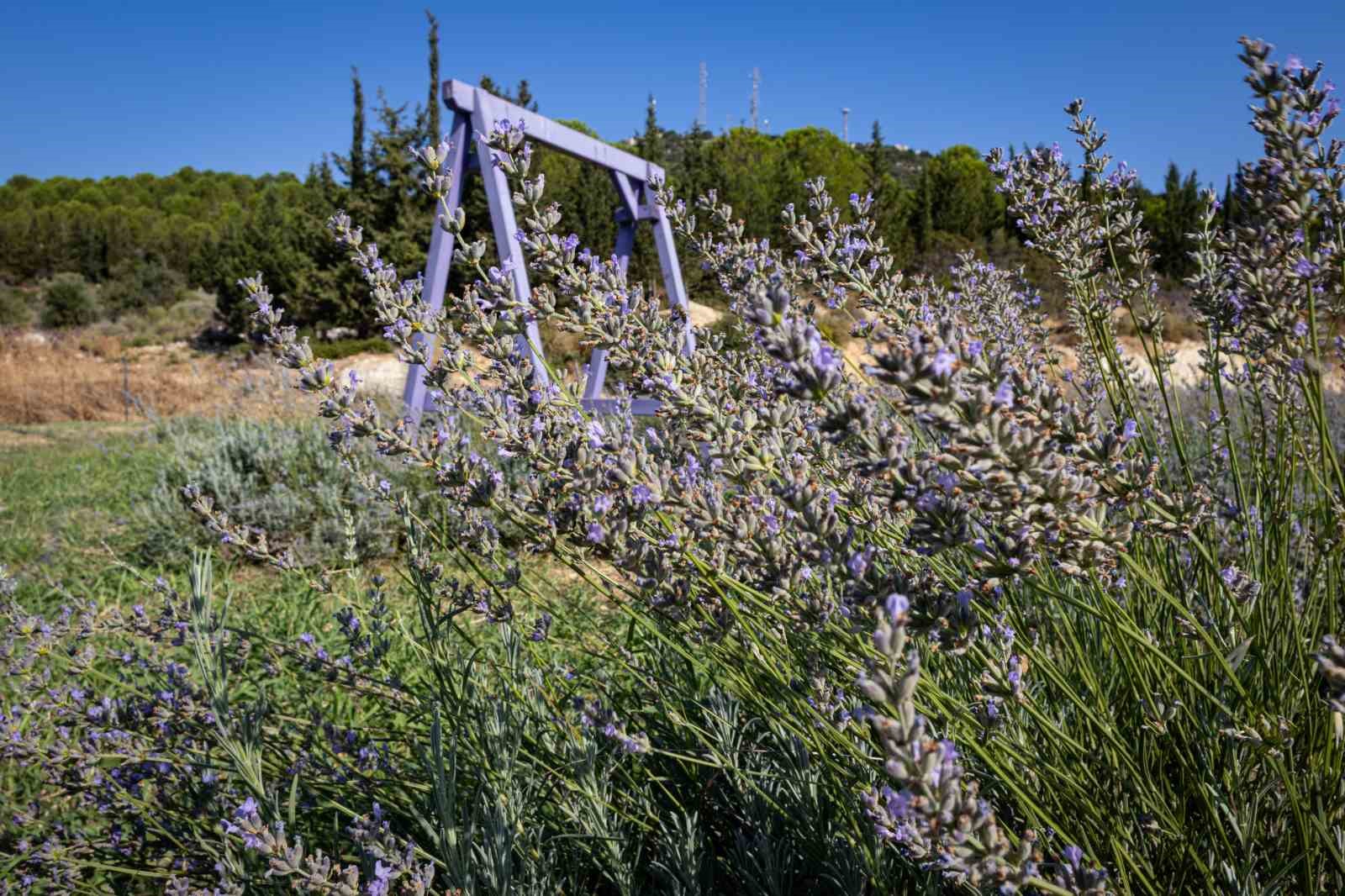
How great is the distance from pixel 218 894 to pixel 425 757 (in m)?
0.32

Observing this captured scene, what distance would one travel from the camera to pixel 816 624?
1.00m

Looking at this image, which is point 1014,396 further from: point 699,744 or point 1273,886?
point 699,744

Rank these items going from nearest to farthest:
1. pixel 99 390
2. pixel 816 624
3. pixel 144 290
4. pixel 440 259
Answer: pixel 816 624 < pixel 440 259 < pixel 99 390 < pixel 144 290

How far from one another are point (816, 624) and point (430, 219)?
20392 mm

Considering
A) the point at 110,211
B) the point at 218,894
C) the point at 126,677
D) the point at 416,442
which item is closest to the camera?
the point at 218,894

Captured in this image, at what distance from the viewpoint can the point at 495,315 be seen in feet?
4.62

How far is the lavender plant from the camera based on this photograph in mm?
866

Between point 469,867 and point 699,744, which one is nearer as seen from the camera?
point 469,867

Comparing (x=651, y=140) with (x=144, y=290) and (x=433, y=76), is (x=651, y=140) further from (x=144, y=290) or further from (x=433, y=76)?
(x=144, y=290)

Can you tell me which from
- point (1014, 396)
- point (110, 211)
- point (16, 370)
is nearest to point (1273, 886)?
point (1014, 396)

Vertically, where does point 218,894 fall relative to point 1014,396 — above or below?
below

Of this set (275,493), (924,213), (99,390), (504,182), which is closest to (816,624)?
(275,493)

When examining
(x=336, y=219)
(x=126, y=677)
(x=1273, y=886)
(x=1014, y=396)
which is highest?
(x=336, y=219)

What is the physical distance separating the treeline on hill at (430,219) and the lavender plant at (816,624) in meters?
9.45
